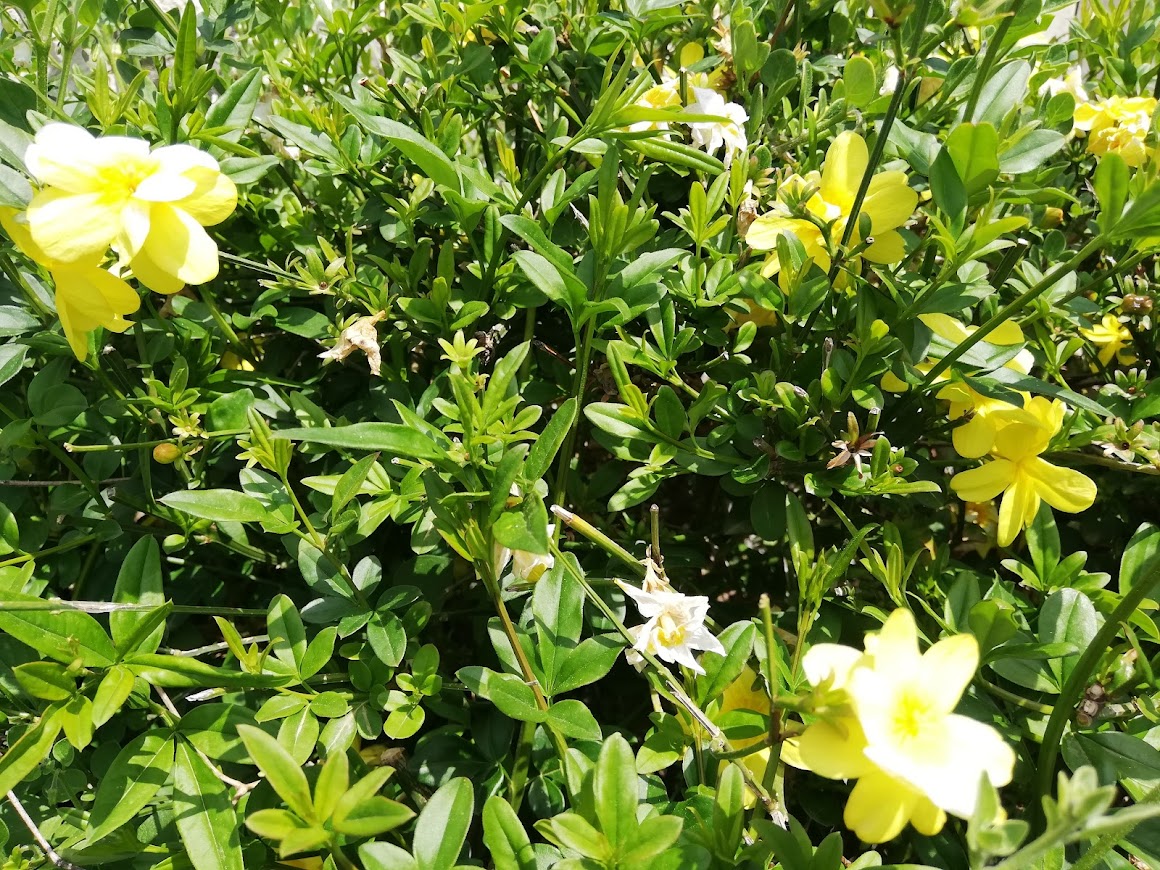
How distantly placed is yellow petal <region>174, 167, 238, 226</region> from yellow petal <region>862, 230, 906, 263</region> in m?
0.71

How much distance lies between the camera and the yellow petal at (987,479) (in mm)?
1019

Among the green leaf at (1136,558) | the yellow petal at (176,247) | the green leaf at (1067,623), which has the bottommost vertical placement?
the green leaf at (1067,623)

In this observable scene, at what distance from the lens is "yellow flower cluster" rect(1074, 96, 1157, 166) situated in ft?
4.26

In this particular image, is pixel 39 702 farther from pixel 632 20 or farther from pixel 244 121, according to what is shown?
pixel 632 20

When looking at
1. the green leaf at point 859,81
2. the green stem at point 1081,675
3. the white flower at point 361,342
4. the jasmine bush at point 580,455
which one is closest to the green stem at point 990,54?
the jasmine bush at point 580,455

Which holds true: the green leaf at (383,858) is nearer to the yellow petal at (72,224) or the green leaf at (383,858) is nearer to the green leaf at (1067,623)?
the yellow petal at (72,224)

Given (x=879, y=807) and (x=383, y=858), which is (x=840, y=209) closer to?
(x=879, y=807)

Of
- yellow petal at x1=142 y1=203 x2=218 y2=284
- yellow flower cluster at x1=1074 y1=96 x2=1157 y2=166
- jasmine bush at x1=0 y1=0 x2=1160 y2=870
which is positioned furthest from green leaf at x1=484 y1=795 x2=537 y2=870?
yellow flower cluster at x1=1074 y1=96 x2=1157 y2=166

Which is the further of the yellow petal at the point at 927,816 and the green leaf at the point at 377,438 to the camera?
the green leaf at the point at 377,438

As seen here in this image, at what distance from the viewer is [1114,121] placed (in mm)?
1354

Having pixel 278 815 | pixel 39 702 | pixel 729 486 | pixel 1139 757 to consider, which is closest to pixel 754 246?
pixel 729 486

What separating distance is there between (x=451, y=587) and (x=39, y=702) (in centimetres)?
50

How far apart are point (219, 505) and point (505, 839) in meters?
0.47

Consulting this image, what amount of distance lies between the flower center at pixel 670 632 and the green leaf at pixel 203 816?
456mm
